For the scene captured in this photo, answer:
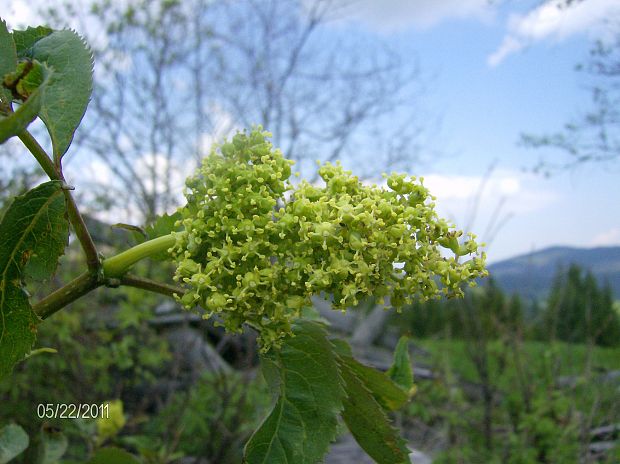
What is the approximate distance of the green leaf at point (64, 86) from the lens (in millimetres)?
1232

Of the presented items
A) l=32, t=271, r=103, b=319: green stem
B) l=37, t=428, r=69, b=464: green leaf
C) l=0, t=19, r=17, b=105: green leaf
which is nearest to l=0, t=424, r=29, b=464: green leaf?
l=37, t=428, r=69, b=464: green leaf

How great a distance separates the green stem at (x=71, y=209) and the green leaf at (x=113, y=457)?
30.9 inches

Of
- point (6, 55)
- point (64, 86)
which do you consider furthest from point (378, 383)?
point (6, 55)

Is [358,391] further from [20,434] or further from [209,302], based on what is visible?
[20,434]

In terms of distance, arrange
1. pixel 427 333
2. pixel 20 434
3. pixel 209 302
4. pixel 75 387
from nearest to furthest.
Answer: pixel 209 302
pixel 20 434
pixel 75 387
pixel 427 333

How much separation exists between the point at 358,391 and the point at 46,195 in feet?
2.53

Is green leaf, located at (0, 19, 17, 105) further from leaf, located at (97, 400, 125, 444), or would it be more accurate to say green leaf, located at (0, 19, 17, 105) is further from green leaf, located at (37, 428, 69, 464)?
leaf, located at (97, 400, 125, 444)

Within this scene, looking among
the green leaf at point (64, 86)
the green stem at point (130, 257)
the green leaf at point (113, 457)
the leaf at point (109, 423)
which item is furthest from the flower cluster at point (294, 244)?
the leaf at point (109, 423)

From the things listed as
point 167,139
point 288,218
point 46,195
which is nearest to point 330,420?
point 288,218

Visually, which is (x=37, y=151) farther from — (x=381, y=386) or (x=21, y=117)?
(x=381, y=386)

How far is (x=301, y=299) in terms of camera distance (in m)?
1.18

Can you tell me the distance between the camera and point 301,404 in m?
1.21

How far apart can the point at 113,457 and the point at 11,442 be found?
11.4 inches
